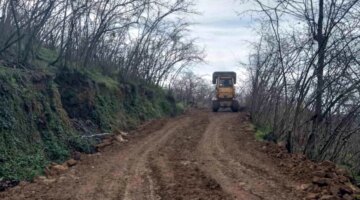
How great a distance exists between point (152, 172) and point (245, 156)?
3.59 m

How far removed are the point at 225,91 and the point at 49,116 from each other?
2291 cm

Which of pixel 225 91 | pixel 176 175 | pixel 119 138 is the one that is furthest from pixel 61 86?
pixel 225 91

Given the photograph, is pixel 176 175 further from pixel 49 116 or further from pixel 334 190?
pixel 49 116

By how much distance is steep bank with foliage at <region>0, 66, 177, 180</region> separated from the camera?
434 inches

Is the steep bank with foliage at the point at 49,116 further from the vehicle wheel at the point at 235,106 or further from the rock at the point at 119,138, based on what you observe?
the vehicle wheel at the point at 235,106

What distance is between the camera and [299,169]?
10.4m

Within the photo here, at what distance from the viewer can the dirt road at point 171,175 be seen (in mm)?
8367

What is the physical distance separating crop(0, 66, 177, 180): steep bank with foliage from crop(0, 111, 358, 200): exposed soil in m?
0.77

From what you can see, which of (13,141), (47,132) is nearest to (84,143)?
(47,132)

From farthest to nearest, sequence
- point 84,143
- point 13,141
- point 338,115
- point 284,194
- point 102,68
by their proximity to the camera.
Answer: point 102,68
point 84,143
point 338,115
point 13,141
point 284,194

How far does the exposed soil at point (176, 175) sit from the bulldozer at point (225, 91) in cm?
1897

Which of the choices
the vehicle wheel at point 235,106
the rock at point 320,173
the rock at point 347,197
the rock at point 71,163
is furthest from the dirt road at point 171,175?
the vehicle wheel at point 235,106

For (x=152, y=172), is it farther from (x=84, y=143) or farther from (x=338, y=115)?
(x=338, y=115)

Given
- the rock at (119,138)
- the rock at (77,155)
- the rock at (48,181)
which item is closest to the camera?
the rock at (48,181)
